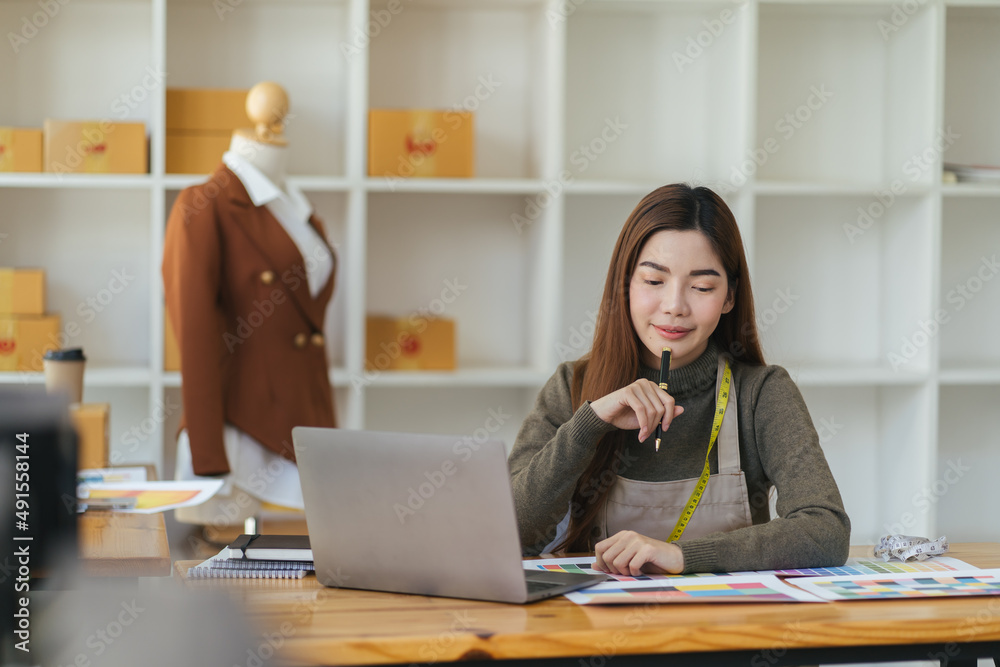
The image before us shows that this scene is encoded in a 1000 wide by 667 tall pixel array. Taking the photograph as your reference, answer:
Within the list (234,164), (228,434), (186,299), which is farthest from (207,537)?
(234,164)

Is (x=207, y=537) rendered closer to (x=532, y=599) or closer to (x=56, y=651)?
(x=532, y=599)

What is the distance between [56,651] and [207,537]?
279 cm

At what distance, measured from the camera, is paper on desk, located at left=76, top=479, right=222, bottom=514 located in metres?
1.89

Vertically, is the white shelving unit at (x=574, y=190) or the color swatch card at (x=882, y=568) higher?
the white shelving unit at (x=574, y=190)

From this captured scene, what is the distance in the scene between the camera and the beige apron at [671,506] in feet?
5.54

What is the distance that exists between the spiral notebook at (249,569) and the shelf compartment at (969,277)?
9.72 ft

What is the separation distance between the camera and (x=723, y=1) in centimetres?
324

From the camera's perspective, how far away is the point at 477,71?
347 cm

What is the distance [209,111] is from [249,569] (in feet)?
6.68

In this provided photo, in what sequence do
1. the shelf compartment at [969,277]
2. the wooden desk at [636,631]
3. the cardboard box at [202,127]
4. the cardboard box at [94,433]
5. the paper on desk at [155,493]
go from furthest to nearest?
the shelf compartment at [969,277] < the cardboard box at [202,127] < the cardboard box at [94,433] < the paper on desk at [155,493] < the wooden desk at [636,631]

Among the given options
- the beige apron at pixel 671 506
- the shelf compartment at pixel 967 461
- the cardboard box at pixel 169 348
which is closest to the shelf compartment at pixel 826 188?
the shelf compartment at pixel 967 461

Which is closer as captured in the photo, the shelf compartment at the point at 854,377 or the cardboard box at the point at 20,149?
the cardboard box at the point at 20,149

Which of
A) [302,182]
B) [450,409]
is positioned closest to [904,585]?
[302,182]

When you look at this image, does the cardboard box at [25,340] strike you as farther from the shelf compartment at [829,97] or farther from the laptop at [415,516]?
the shelf compartment at [829,97]
